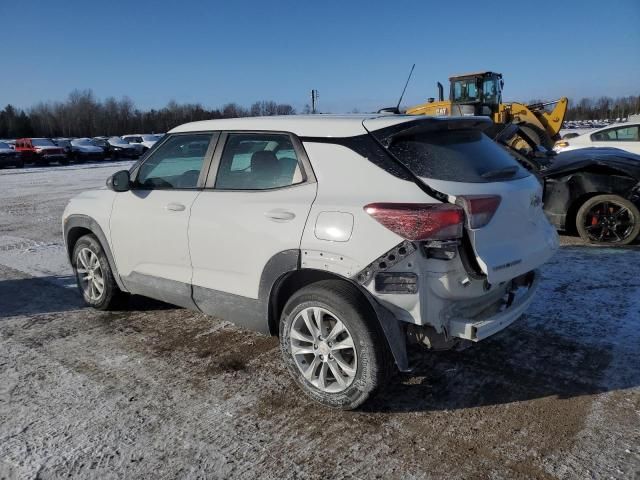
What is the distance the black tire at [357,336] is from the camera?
9.64ft

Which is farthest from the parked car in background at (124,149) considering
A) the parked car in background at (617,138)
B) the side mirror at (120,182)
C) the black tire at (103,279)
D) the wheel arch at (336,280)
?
the wheel arch at (336,280)

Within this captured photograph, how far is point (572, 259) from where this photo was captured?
6223 millimetres

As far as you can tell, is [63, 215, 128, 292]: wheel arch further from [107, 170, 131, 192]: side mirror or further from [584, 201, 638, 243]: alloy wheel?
[584, 201, 638, 243]: alloy wheel

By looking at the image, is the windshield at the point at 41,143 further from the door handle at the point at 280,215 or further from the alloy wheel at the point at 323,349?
the alloy wheel at the point at 323,349

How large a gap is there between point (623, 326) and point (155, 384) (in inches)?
145

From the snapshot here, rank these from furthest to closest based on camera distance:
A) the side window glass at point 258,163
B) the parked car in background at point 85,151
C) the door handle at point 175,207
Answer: the parked car in background at point 85,151 < the door handle at point 175,207 < the side window glass at point 258,163

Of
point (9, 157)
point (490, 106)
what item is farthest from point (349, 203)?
point (9, 157)

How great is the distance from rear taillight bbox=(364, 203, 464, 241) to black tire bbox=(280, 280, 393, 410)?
49 centimetres

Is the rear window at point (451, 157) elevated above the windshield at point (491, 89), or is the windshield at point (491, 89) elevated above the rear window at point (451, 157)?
the windshield at point (491, 89)

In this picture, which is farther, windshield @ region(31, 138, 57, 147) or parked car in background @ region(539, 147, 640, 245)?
windshield @ region(31, 138, 57, 147)

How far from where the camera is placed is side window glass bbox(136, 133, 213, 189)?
400 centimetres

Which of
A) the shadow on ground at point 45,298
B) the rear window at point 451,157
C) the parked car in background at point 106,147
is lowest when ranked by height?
the shadow on ground at point 45,298

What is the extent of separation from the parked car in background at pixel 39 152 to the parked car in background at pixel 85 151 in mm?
2092

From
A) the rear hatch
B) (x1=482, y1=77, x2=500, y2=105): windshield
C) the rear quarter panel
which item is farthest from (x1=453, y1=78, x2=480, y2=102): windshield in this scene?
the rear quarter panel
